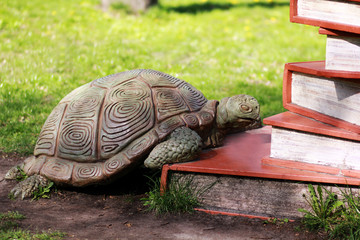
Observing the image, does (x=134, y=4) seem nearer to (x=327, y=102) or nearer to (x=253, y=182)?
(x=327, y=102)

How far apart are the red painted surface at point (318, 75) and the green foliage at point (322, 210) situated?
1.74 feet

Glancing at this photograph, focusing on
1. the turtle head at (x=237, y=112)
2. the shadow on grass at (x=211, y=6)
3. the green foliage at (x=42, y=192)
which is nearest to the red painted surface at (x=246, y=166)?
the turtle head at (x=237, y=112)

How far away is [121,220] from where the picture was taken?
383 centimetres

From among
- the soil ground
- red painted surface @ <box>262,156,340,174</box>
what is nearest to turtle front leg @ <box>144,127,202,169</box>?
the soil ground

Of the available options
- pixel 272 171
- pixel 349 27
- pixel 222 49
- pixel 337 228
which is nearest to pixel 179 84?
pixel 272 171

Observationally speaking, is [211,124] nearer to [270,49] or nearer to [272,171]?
[272,171]

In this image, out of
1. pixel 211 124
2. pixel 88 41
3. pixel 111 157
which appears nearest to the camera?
pixel 111 157

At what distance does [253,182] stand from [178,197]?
24.7 inches

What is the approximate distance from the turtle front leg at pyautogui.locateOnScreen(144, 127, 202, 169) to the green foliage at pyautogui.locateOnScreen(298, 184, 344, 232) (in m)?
1.00

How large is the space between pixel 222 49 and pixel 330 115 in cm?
544

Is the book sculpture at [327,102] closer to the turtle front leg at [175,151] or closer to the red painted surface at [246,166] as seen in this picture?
the red painted surface at [246,166]

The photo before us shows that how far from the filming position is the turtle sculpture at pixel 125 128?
403cm

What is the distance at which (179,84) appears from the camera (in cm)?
456

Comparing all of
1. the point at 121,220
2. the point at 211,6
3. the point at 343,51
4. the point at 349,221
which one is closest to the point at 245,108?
the point at 343,51
